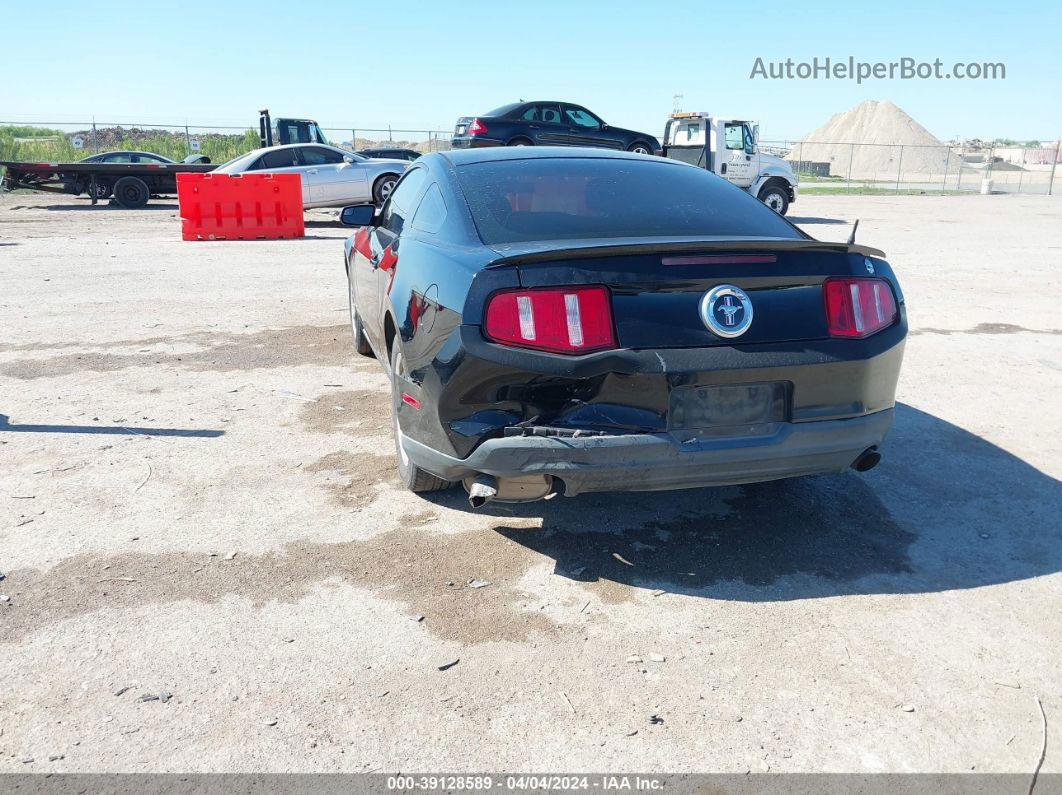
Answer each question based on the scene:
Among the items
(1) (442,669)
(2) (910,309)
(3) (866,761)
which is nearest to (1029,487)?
(3) (866,761)

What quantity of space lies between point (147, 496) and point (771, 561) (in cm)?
285

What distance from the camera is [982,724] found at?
8.39 feet

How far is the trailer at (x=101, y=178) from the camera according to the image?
20.2 meters

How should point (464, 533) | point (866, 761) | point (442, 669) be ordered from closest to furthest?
1. point (866, 761)
2. point (442, 669)
3. point (464, 533)

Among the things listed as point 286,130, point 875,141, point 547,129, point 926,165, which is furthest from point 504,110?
point 875,141

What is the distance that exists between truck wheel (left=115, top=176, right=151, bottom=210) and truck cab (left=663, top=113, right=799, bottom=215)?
12.5m

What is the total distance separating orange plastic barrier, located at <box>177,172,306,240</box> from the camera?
14922 millimetres

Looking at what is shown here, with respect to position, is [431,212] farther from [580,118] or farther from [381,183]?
[580,118]

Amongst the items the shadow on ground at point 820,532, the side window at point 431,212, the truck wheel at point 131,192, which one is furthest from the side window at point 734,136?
the side window at point 431,212

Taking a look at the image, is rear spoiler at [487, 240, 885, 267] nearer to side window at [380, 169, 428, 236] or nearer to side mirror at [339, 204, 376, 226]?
side window at [380, 169, 428, 236]

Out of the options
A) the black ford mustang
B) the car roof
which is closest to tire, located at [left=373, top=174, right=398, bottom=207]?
the car roof

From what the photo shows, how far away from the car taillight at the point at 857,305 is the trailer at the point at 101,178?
63.8ft

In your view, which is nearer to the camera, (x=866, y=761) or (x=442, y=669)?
(x=866, y=761)

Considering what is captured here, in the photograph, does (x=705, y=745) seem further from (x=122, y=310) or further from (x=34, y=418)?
(x=122, y=310)
